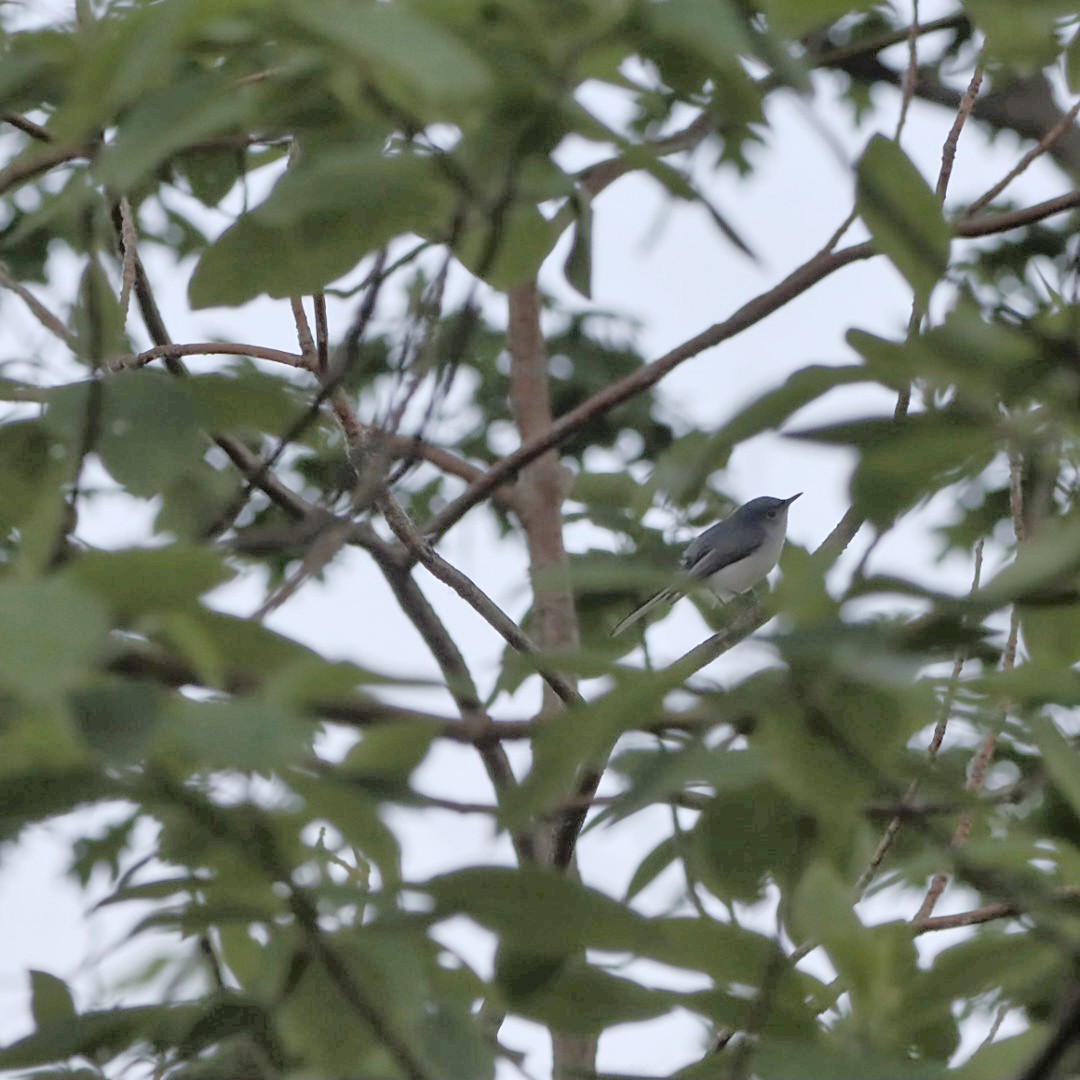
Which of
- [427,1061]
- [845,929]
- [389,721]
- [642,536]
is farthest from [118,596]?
[642,536]

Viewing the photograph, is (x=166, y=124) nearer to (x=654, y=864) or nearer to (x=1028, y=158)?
(x=654, y=864)

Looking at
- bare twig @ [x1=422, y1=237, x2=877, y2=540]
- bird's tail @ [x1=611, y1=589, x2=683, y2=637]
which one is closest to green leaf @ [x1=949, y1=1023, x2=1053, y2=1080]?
bare twig @ [x1=422, y1=237, x2=877, y2=540]

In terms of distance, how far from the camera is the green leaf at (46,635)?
1.79ft

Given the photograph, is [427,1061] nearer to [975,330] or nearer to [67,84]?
[975,330]

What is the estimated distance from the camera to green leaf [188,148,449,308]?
84cm

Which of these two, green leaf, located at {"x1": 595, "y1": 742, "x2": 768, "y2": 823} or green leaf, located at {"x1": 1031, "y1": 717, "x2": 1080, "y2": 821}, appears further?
green leaf, located at {"x1": 1031, "y1": 717, "x2": 1080, "y2": 821}

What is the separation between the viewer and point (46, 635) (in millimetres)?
568

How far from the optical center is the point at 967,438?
2.45 ft

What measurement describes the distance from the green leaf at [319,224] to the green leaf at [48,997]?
51 cm

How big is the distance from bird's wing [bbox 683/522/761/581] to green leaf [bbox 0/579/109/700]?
16.6 ft

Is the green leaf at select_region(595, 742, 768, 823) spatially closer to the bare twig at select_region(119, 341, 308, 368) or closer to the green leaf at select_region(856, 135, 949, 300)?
the green leaf at select_region(856, 135, 949, 300)

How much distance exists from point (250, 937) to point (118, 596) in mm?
599

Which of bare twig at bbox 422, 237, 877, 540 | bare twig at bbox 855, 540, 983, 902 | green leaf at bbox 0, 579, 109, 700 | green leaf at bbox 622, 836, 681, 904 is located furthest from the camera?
bare twig at bbox 422, 237, 877, 540

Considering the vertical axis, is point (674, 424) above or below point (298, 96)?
above
